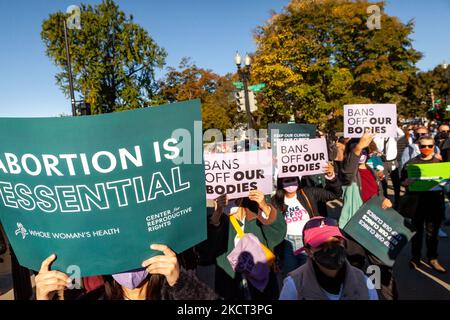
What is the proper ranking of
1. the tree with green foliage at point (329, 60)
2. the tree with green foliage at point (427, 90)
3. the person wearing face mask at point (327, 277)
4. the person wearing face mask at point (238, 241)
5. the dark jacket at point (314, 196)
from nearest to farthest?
the person wearing face mask at point (327, 277)
the person wearing face mask at point (238, 241)
the dark jacket at point (314, 196)
the tree with green foliage at point (329, 60)
the tree with green foliage at point (427, 90)

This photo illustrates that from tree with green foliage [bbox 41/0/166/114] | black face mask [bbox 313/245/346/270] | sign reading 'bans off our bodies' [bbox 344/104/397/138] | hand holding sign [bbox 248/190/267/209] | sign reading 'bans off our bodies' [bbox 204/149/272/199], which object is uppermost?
tree with green foliage [bbox 41/0/166/114]

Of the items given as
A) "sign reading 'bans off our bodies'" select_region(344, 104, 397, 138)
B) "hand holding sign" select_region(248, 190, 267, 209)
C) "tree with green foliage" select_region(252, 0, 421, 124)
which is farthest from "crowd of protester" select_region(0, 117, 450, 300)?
"tree with green foliage" select_region(252, 0, 421, 124)

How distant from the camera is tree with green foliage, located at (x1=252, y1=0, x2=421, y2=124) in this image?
83.3 ft

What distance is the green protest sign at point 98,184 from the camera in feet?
5.17

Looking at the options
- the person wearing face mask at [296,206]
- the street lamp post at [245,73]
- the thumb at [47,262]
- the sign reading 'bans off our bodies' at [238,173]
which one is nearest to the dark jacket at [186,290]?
the thumb at [47,262]

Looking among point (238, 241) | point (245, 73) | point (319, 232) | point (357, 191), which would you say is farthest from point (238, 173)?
point (245, 73)

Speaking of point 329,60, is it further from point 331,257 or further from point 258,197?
point 331,257

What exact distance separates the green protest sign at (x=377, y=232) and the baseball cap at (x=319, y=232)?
1.34 metres

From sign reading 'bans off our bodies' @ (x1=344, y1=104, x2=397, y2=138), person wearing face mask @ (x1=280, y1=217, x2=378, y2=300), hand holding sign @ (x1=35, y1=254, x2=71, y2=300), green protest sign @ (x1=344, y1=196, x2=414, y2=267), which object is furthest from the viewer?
sign reading 'bans off our bodies' @ (x1=344, y1=104, x2=397, y2=138)

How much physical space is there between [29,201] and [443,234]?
6.51m

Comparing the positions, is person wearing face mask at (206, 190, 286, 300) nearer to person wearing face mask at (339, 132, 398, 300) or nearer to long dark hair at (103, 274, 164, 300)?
long dark hair at (103, 274, 164, 300)

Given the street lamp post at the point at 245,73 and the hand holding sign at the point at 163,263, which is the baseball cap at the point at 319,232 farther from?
the street lamp post at the point at 245,73

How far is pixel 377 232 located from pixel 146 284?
241 centimetres

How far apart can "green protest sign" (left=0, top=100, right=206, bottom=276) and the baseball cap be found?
0.86 metres
